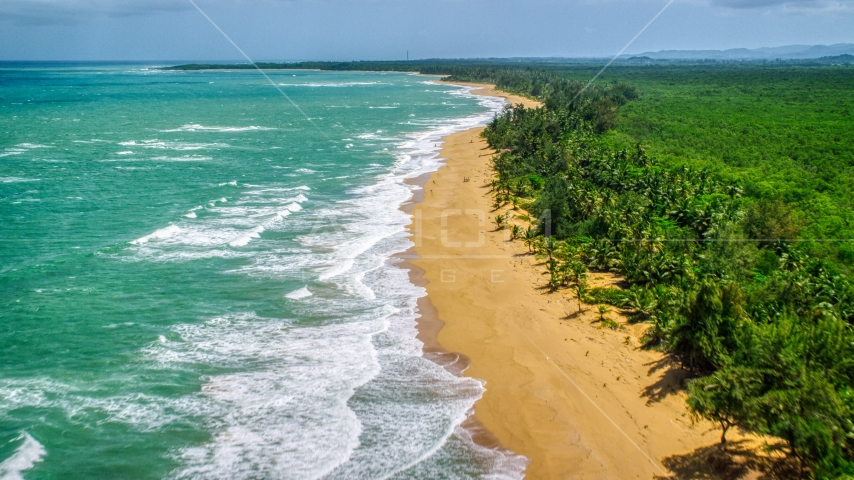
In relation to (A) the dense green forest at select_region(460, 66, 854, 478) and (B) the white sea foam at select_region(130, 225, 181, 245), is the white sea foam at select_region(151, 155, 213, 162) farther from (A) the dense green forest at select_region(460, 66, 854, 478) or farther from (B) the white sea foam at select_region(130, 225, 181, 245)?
(A) the dense green forest at select_region(460, 66, 854, 478)

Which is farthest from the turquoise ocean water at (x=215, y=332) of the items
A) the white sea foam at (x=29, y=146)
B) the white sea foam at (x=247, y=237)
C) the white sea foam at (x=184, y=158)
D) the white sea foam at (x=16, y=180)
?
the white sea foam at (x=29, y=146)

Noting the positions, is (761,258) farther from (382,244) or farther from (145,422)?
(145,422)

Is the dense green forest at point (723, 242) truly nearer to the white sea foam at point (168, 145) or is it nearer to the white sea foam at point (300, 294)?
the white sea foam at point (300, 294)

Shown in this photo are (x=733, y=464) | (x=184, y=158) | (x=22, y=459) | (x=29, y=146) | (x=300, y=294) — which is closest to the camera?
(x=733, y=464)

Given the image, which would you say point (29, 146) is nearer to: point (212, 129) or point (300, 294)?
point (212, 129)

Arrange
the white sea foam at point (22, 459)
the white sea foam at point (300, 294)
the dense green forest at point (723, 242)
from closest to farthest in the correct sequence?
the dense green forest at point (723, 242) → the white sea foam at point (22, 459) → the white sea foam at point (300, 294)

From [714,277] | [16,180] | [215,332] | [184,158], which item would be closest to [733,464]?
[714,277]
